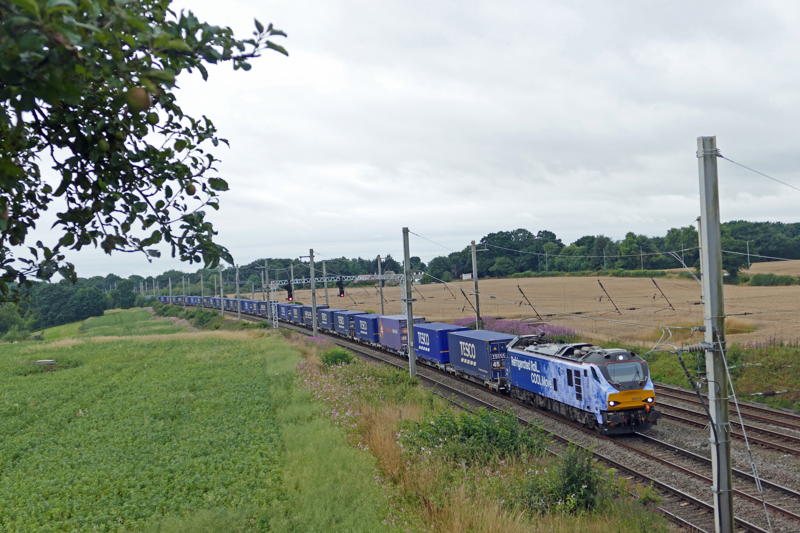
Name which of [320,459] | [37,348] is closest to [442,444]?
[320,459]

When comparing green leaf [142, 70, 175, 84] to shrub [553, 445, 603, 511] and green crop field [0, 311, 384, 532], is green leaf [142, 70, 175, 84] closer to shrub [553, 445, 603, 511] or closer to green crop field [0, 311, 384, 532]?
green crop field [0, 311, 384, 532]

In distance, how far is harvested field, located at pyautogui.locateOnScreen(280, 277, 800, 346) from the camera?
36.7 m

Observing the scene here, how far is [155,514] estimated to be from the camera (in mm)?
11688

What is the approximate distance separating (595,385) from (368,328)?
28737 millimetres

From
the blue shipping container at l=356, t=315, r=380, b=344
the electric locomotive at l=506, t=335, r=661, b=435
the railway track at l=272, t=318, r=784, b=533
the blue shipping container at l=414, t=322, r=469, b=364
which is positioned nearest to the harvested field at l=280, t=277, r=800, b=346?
the electric locomotive at l=506, t=335, r=661, b=435

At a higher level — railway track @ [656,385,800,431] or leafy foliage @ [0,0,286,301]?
leafy foliage @ [0,0,286,301]

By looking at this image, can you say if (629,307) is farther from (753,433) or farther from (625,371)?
(625,371)

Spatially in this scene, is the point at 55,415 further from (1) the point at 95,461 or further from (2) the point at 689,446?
(2) the point at 689,446

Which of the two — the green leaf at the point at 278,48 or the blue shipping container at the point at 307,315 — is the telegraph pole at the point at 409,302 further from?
the blue shipping container at the point at 307,315

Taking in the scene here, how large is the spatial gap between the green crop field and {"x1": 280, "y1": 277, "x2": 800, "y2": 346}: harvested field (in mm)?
12504

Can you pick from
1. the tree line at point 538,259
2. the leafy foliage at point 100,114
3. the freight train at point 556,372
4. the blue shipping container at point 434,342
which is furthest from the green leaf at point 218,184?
the tree line at point 538,259

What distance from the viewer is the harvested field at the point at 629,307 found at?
3669 cm

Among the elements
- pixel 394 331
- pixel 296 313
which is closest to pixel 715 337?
pixel 394 331

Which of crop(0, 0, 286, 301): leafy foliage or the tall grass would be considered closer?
crop(0, 0, 286, 301): leafy foliage
